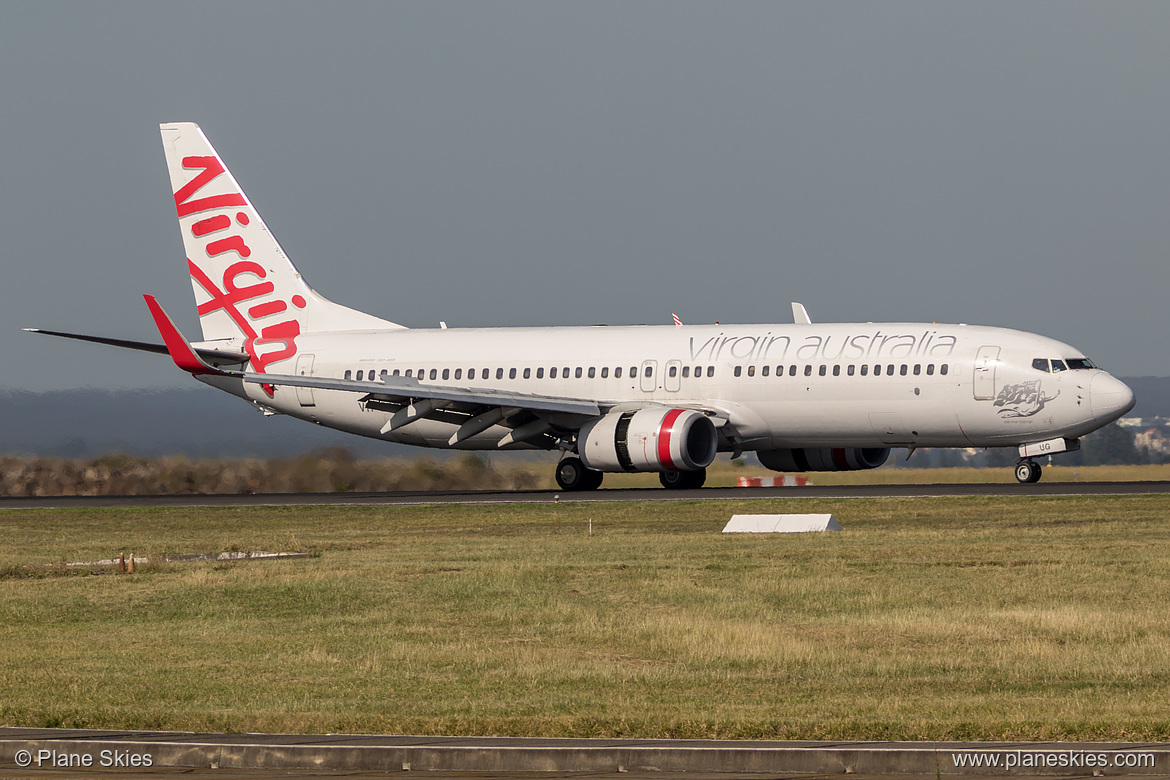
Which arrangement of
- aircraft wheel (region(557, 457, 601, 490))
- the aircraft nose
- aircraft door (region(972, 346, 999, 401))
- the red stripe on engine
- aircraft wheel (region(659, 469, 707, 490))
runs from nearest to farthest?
the aircraft nose < aircraft door (region(972, 346, 999, 401)) < the red stripe on engine < aircraft wheel (region(659, 469, 707, 490)) < aircraft wheel (region(557, 457, 601, 490))

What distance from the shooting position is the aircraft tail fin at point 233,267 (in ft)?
157

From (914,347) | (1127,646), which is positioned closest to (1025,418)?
(914,347)

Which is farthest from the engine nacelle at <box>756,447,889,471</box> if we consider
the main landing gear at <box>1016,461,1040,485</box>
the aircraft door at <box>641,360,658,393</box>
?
the main landing gear at <box>1016,461,1040,485</box>

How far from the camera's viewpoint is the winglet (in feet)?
132

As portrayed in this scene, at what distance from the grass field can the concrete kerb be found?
69 cm

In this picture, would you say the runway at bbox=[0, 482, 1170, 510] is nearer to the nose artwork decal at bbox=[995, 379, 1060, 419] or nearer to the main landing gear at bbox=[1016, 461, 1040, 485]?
the main landing gear at bbox=[1016, 461, 1040, 485]

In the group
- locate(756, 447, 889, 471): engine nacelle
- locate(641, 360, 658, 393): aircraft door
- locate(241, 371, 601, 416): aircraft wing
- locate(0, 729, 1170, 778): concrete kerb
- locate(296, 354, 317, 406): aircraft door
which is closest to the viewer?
locate(0, 729, 1170, 778): concrete kerb

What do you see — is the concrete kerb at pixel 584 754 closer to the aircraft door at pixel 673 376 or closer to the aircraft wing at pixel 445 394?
the aircraft wing at pixel 445 394

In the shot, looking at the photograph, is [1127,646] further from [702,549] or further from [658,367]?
[658,367]

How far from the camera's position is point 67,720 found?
38.5ft

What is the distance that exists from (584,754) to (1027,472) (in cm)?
3146

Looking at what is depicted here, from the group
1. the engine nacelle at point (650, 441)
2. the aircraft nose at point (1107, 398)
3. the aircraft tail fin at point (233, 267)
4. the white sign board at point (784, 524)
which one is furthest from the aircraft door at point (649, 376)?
the white sign board at point (784, 524)
